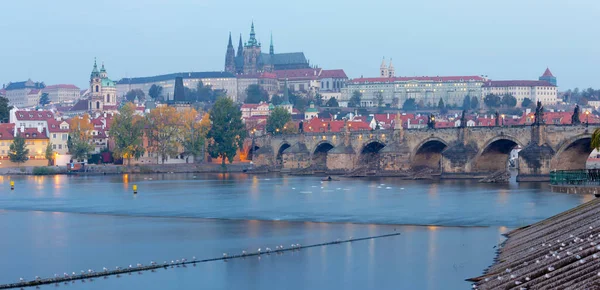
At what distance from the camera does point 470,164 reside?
65.7 metres

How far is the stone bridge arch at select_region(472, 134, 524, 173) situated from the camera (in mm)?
65500

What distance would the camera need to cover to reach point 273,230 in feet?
119

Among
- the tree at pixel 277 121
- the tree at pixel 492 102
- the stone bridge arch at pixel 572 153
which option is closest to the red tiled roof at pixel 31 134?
the tree at pixel 277 121

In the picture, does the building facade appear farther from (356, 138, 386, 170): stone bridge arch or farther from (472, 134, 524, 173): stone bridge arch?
(472, 134, 524, 173): stone bridge arch

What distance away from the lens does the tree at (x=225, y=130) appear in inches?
3533

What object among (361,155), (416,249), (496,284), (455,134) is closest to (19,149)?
(361,155)

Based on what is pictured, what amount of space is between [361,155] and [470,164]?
15978 millimetres

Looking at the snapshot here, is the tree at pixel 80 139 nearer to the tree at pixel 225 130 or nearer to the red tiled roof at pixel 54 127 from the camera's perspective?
the red tiled roof at pixel 54 127

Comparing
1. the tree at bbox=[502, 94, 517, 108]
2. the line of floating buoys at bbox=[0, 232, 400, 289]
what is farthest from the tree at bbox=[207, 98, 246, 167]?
the tree at bbox=[502, 94, 517, 108]

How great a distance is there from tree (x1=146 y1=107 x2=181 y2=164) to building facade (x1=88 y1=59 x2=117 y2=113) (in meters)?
65.6

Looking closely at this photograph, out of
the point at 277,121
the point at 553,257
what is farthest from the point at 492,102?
the point at 553,257

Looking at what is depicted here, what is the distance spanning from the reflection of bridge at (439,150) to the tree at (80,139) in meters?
15.2

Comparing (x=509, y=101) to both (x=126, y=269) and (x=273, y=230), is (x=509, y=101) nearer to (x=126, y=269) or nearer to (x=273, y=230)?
(x=273, y=230)

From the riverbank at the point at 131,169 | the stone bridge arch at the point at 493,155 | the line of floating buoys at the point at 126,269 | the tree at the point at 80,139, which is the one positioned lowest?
the line of floating buoys at the point at 126,269
